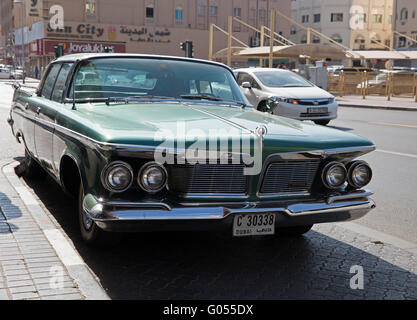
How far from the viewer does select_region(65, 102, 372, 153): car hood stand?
4.01 m

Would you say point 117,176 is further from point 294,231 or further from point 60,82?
point 60,82

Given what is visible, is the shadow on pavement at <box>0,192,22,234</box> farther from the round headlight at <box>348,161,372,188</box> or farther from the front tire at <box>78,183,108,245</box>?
the round headlight at <box>348,161,372,188</box>

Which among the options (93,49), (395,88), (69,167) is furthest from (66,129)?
(93,49)

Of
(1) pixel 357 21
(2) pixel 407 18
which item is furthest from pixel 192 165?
(1) pixel 357 21

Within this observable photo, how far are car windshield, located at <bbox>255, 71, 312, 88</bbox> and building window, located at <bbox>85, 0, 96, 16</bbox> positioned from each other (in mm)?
51098

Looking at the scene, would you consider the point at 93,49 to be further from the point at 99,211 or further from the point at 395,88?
the point at 99,211

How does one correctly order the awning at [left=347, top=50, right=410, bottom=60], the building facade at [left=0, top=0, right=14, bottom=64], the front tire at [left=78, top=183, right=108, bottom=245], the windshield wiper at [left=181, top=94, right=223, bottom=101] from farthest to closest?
the building facade at [left=0, top=0, right=14, bottom=64]
the awning at [left=347, top=50, right=410, bottom=60]
the windshield wiper at [left=181, top=94, right=223, bottom=101]
the front tire at [left=78, top=183, right=108, bottom=245]

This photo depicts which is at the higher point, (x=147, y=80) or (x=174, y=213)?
(x=147, y=80)

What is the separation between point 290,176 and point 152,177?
1090mm

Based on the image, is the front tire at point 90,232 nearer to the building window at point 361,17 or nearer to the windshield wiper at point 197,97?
the windshield wiper at point 197,97

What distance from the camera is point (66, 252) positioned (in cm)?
451

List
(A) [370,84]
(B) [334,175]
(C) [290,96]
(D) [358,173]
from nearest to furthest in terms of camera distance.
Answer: (B) [334,175]
(D) [358,173]
(C) [290,96]
(A) [370,84]

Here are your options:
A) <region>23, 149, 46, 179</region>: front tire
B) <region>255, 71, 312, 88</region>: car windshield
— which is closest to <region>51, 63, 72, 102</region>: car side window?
<region>23, 149, 46, 179</region>: front tire

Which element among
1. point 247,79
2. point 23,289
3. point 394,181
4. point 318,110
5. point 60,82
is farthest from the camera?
point 247,79
